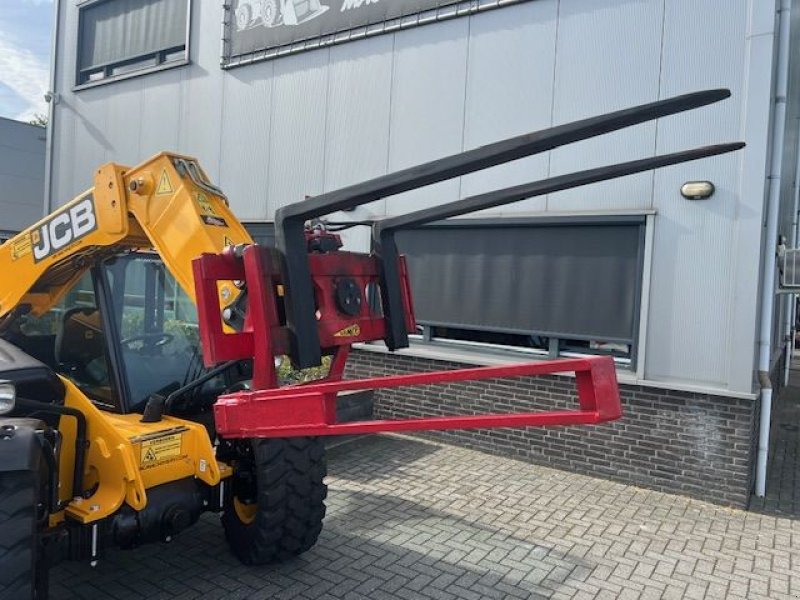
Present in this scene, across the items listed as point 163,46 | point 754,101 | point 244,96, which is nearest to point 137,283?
point 754,101

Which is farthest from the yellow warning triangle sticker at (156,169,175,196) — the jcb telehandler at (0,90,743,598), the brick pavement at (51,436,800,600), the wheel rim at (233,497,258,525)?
the brick pavement at (51,436,800,600)

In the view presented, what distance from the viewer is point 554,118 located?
6574mm

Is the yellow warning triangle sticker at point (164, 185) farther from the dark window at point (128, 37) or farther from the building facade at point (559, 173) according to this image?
the dark window at point (128, 37)

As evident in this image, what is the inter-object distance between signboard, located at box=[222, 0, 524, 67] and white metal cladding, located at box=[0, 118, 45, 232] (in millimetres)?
14212

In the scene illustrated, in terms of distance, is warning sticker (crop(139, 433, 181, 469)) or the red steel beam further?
warning sticker (crop(139, 433, 181, 469))

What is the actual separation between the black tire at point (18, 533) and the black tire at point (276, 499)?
3.77ft

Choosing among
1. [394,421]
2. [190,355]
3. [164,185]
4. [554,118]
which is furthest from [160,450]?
[554,118]

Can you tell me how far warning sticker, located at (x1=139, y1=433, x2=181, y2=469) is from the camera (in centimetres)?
319

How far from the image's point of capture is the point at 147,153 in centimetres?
1025

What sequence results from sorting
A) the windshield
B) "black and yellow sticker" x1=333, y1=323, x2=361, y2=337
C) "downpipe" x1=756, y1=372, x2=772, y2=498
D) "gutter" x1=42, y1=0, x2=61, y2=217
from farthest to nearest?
"gutter" x1=42, y1=0, x2=61, y2=217 → "downpipe" x1=756, y1=372, x2=772, y2=498 → the windshield → "black and yellow sticker" x1=333, y1=323, x2=361, y2=337

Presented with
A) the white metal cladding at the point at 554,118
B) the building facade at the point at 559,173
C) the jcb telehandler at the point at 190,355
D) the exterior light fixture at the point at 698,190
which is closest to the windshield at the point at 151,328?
Result: the jcb telehandler at the point at 190,355

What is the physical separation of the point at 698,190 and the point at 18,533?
556 centimetres

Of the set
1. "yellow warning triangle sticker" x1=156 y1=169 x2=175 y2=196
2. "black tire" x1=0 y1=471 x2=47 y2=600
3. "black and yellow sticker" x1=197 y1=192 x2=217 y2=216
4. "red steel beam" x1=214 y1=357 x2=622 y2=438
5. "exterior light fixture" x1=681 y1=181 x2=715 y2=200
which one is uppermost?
"exterior light fixture" x1=681 y1=181 x2=715 y2=200

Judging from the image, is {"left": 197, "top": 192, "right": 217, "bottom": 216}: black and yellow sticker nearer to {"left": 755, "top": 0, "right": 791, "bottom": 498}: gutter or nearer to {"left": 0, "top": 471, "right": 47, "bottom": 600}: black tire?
{"left": 0, "top": 471, "right": 47, "bottom": 600}: black tire
